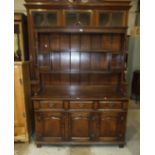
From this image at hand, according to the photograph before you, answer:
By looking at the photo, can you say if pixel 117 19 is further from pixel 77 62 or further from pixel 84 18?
pixel 77 62

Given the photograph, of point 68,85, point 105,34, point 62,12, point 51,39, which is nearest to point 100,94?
point 68,85

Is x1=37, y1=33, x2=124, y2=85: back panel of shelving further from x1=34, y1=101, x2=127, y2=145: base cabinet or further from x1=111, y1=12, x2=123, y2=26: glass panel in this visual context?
x1=34, y1=101, x2=127, y2=145: base cabinet

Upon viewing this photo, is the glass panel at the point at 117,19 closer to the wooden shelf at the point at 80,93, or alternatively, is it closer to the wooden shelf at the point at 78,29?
the wooden shelf at the point at 78,29

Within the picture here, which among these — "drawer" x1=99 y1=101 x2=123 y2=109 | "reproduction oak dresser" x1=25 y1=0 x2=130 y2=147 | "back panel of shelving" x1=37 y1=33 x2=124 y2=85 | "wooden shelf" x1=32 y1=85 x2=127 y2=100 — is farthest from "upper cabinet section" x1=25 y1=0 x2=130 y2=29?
"drawer" x1=99 y1=101 x2=123 y2=109

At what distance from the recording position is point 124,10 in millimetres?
Result: 2379

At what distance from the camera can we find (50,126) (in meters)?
2.40

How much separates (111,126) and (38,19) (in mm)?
1916

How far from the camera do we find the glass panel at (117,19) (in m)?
2.41

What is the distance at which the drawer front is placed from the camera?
233 cm

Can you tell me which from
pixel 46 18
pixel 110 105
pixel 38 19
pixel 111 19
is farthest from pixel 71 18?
pixel 110 105

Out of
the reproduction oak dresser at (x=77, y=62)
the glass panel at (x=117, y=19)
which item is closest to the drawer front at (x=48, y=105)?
the reproduction oak dresser at (x=77, y=62)

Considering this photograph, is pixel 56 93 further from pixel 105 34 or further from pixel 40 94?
pixel 105 34

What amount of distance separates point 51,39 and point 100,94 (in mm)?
1164

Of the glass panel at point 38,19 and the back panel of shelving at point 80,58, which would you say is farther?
the back panel of shelving at point 80,58
